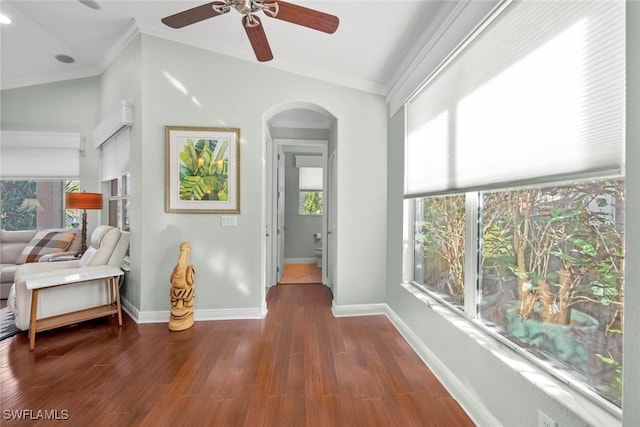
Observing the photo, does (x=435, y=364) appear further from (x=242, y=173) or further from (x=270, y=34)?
(x=270, y=34)

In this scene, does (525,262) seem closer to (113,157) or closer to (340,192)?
(340,192)

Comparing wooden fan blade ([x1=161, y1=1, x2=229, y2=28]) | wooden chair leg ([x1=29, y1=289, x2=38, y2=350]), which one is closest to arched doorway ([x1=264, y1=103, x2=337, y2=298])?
wooden fan blade ([x1=161, y1=1, x2=229, y2=28])

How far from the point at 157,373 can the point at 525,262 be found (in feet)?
8.07

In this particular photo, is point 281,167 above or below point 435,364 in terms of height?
above

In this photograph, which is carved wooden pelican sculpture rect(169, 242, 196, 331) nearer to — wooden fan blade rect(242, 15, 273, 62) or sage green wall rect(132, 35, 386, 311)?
sage green wall rect(132, 35, 386, 311)

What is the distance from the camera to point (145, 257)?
273 centimetres

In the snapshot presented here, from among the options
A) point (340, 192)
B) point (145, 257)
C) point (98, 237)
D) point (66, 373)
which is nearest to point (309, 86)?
point (340, 192)

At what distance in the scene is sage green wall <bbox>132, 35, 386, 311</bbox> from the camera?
2.75 meters

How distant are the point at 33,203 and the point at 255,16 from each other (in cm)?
484

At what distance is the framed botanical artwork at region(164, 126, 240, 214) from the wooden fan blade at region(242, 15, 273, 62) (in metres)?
1.13

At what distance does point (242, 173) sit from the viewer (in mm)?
2877

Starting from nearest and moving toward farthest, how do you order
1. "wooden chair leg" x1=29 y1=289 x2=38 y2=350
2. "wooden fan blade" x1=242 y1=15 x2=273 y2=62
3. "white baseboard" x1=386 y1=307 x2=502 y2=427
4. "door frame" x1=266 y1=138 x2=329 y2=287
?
"white baseboard" x1=386 y1=307 x2=502 y2=427 → "wooden fan blade" x1=242 y1=15 x2=273 y2=62 → "wooden chair leg" x1=29 y1=289 x2=38 y2=350 → "door frame" x1=266 y1=138 x2=329 y2=287

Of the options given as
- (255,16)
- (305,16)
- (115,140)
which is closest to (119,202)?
(115,140)

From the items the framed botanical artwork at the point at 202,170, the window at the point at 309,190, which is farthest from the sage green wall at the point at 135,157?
the window at the point at 309,190
